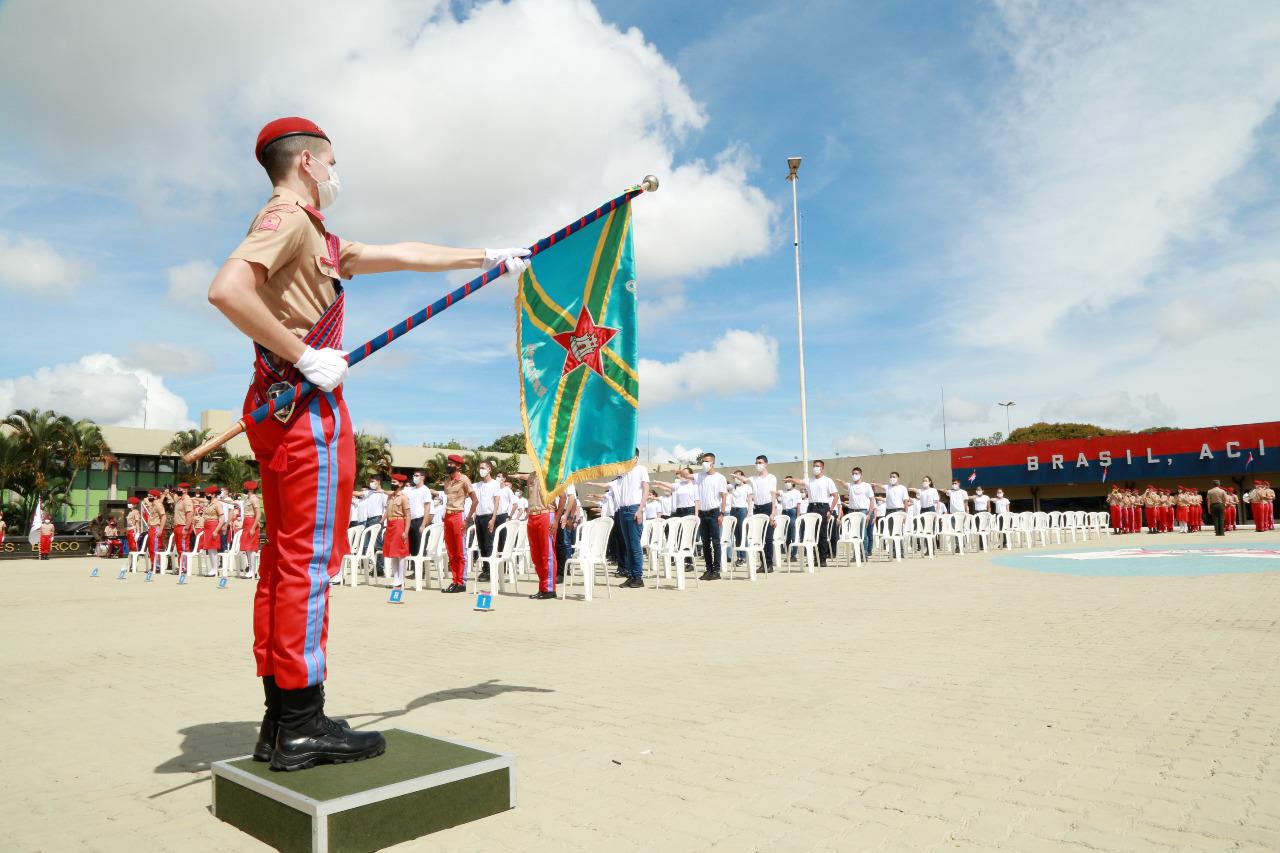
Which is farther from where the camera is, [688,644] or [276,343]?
[688,644]

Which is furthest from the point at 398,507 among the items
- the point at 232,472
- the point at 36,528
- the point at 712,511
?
the point at 232,472

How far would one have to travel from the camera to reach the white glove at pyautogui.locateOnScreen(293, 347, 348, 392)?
3178mm

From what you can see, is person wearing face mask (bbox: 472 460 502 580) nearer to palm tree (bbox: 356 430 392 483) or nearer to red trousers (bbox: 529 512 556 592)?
red trousers (bbox: 529 512 556 592)

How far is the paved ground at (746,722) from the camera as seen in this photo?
9.86 feet

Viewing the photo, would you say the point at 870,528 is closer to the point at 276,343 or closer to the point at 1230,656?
the point at 1230,656

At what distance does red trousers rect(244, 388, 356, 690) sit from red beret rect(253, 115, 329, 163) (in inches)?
44.0

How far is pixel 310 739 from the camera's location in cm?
319

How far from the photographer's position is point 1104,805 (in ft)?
10.2

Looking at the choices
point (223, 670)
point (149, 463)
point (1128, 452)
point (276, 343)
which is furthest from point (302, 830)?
point (149, 463)

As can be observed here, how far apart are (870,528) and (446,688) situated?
16.9m

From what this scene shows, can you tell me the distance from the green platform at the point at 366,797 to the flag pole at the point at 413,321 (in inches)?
48.8

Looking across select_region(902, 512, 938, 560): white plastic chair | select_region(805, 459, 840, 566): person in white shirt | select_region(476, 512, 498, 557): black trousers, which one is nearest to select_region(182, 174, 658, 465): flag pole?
select_region(476, 512, 498, 557): black trousers

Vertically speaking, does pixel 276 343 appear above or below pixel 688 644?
above

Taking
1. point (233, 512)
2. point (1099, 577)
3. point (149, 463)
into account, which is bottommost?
point (1099, 577)
